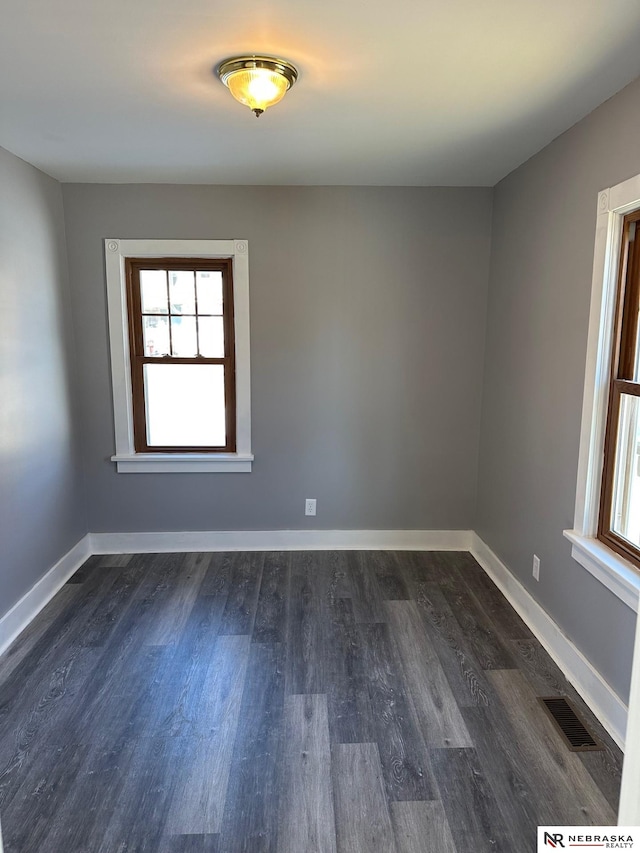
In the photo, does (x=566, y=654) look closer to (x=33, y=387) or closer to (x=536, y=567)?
(x=536, y=567)

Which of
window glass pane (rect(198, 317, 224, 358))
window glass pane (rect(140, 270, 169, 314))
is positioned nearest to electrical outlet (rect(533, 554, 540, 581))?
window glass pane (rect(198, 317, 224, 358))

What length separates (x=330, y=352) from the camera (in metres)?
3.61

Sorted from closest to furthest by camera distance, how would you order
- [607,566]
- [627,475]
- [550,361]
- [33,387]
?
[607,566] < [627,475] < [550,361] < [33,387]

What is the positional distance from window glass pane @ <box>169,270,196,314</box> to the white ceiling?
66cm

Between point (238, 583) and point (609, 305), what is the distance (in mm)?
2510

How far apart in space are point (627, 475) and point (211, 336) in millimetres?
2567

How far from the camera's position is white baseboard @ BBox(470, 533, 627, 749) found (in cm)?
207

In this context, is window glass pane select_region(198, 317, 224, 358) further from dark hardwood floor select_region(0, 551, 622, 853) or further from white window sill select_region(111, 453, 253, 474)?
dark hardwood floor select_region(0, 551, 622, 853)

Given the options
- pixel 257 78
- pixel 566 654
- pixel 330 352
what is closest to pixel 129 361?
pixel 330 352

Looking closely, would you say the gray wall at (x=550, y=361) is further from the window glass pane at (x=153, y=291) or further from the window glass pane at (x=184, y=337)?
the window glass pane at (x=153, y=291)

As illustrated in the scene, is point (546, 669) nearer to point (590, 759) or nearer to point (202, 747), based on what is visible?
point (590, 759)

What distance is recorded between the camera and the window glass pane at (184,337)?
3.58 metres

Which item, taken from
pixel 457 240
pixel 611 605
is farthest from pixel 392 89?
pixel 611 605

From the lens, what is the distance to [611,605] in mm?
2133
